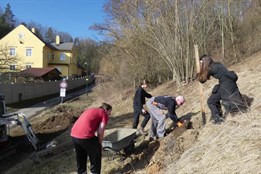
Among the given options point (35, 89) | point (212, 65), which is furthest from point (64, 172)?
point (35, 89)

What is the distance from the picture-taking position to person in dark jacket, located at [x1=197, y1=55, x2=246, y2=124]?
8.91m

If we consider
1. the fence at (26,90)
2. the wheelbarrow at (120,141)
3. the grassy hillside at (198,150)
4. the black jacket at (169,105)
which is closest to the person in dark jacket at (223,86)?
the grassy hillside at (198,150)

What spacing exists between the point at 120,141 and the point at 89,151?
1397mm

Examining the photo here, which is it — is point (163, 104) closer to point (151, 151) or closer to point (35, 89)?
point (151, 151)

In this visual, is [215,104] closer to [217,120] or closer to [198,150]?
[217,120]

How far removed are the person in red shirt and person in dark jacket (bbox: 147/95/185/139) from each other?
2.51 m

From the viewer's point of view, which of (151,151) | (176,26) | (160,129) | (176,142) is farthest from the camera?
(176,26)

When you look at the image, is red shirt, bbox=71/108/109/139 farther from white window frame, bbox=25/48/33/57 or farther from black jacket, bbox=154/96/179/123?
white window frame, bbox=25/48/33/57

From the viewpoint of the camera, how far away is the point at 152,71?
2781cm

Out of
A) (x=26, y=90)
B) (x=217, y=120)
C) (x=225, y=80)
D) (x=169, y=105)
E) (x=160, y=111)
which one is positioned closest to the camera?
(x=225, y=80)

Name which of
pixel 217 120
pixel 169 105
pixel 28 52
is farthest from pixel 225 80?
pixel 28 52

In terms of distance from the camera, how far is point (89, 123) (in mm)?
8180

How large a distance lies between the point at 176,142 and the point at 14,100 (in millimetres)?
33696

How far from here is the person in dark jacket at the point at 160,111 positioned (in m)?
10.4
